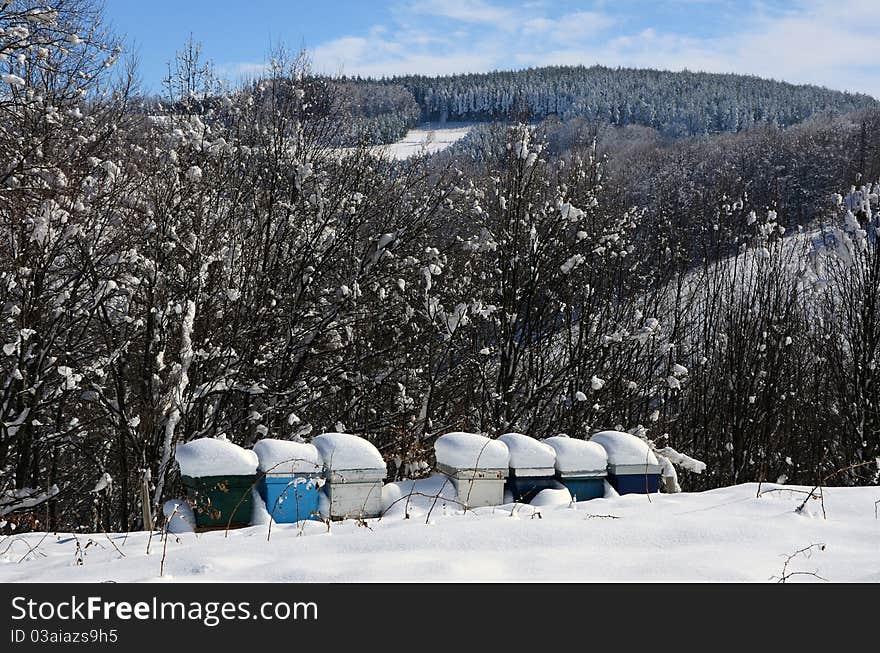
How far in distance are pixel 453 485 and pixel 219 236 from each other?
7.22m

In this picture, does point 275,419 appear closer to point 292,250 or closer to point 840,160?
point 292,250

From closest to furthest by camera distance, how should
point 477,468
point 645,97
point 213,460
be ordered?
point 213,460, point 477,468, point 645,97

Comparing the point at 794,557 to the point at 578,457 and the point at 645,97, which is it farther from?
the point at 645,97

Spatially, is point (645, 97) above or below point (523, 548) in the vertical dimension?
above

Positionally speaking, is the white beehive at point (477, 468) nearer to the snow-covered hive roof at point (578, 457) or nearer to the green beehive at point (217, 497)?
the snow-covered hive roof at point (578, 457)

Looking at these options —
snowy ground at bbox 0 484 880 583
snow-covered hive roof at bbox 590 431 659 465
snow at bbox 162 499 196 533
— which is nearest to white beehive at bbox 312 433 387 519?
snowy ground at bbox 0 484 880 583

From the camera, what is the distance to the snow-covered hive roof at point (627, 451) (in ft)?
20.6

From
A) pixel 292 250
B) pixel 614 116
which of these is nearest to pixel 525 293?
pixel 292 250

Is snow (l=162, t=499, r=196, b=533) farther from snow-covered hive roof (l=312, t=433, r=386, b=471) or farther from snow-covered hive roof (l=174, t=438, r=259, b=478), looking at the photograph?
snow-covered hive roof (l=312, t=433, r=386, b=471)

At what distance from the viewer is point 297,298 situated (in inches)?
484

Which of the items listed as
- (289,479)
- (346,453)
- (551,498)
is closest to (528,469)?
(551,498)

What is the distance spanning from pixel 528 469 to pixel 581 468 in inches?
19.5

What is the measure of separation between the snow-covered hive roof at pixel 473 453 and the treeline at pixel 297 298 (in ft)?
6.15

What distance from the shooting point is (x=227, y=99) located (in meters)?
13.1
